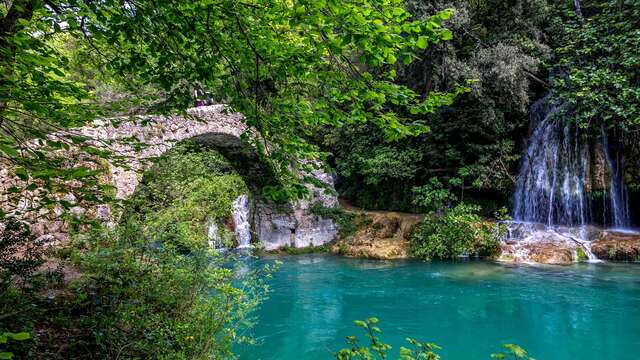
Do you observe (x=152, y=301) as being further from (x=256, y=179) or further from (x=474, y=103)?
(x=474, y=103)

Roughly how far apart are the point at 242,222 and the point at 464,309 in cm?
859

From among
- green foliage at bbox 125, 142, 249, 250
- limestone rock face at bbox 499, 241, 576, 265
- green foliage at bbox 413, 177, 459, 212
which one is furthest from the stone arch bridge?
limestone rock face at bbox 499, 241, 576, 265

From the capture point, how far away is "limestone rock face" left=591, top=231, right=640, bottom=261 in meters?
9.07

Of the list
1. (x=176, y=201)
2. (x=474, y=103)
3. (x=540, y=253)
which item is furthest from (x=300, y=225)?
(x=176, y=201)

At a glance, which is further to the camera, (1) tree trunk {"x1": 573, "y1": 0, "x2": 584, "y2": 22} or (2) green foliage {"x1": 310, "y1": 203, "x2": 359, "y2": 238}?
(2) green foliage {"x1": 310, "y1": 203, "x2": 359, "y2": 238}

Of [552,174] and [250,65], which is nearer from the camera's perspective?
[250,65]

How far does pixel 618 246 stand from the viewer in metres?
9.26

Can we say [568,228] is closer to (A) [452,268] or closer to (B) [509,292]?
(A) [452,268]

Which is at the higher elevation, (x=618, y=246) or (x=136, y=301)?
(x=618, y=246)

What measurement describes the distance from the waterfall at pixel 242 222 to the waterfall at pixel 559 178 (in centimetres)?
858

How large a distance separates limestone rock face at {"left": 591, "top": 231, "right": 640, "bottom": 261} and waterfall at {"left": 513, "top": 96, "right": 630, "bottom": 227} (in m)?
0.58

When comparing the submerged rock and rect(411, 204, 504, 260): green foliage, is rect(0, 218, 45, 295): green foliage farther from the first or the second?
the submerged rock

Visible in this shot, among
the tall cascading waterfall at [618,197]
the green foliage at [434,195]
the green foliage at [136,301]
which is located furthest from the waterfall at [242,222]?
the tall cascading waterfall at [618,197]

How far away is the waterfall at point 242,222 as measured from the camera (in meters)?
13.2
